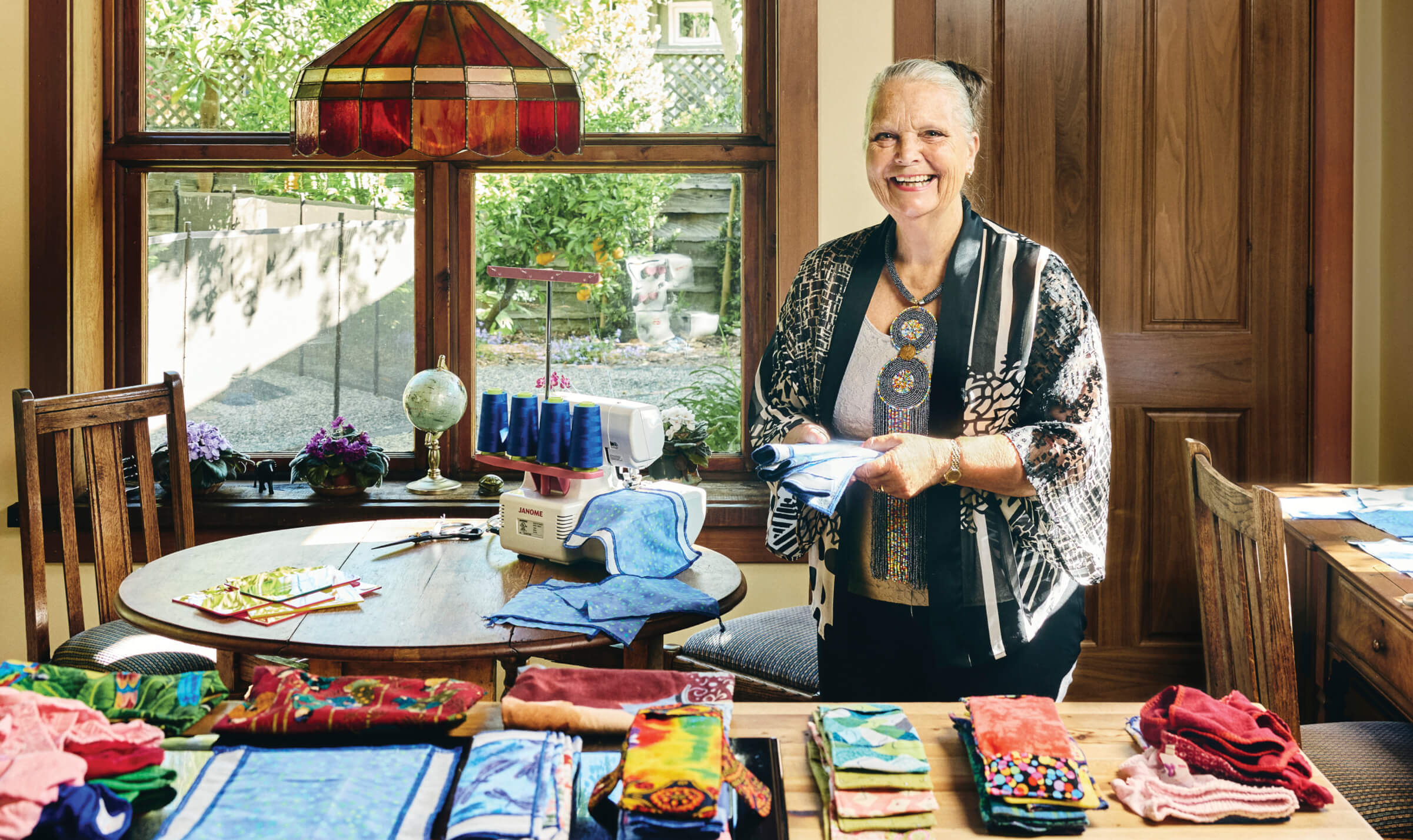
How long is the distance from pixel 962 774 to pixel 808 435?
65 cm

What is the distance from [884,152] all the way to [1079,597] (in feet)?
2.42

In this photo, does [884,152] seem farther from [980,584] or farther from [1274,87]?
[1274,87]

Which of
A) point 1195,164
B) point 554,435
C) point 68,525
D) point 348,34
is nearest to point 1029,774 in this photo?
point 554,435

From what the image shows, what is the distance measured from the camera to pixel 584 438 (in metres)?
2.16

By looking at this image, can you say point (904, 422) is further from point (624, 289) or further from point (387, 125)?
point (624, 289)

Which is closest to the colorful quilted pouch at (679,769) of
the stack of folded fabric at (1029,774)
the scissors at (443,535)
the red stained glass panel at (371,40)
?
the stack of folded fabric at (1029,774)

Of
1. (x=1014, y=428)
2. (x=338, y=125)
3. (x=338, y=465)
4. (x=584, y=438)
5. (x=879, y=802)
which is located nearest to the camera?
(x=879, y=802)

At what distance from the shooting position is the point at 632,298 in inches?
131

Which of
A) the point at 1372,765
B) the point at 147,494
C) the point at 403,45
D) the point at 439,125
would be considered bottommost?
the point at 1372,765

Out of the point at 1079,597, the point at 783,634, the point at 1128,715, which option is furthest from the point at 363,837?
the point at 783,634

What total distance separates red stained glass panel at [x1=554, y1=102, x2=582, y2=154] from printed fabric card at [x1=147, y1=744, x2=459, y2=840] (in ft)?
3.54

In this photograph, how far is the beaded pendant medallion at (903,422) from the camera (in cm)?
166

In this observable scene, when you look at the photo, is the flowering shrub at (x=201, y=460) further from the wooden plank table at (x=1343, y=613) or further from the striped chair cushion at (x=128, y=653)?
the wooden plank table at (x=1343, y=613)

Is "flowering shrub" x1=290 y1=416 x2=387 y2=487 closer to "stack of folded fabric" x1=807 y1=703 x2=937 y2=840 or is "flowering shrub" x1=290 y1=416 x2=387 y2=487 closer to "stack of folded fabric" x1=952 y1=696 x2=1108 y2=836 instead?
"stack of folded fabric" x1=807 y1=703 x2=937 y2=840
